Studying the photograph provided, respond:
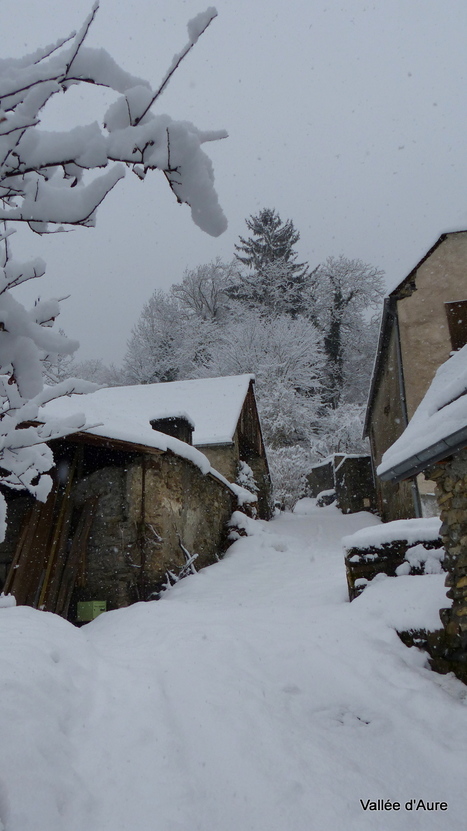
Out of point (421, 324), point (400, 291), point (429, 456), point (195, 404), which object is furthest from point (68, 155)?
point (195, 404)

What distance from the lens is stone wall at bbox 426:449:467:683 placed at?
3806 millimetres

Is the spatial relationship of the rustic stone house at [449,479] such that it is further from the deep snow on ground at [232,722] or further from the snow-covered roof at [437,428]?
the deep snow on ground at [232,722]

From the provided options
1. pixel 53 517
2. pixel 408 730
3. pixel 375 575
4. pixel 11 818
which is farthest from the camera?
pixel 53 517

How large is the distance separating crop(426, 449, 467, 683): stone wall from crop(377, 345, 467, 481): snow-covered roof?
293mm

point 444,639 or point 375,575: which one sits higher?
point 375,575

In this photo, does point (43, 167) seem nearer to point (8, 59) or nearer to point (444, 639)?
point (8, 59)

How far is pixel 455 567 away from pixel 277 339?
19.6 meters

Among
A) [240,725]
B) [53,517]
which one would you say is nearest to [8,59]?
[240,725]

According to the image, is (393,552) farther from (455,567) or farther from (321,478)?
(321,478)

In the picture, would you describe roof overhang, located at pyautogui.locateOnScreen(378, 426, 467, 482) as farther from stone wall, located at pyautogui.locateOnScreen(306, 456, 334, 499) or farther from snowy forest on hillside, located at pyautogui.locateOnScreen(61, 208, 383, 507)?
stone wall, located at pyautogui.locateOnScreen(306, 456, 334, 499)

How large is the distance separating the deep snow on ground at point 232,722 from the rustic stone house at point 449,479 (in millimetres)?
205

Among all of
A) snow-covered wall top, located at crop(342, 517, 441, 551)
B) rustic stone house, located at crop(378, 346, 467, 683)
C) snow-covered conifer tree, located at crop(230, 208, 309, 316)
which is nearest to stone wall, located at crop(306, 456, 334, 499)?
snow-covered conifer tree, located at crop(230, 208, 309, 316)

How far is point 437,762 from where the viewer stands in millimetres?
2771

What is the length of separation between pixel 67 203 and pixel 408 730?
3.46 meters
